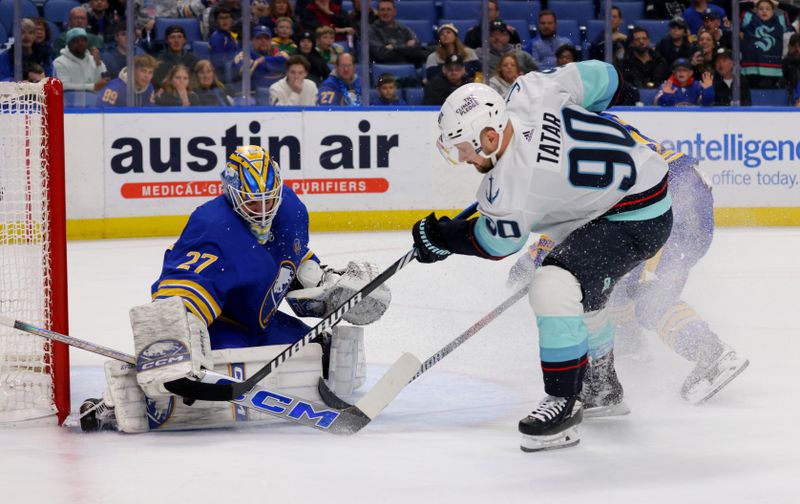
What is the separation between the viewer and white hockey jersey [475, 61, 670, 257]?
312 centimetres

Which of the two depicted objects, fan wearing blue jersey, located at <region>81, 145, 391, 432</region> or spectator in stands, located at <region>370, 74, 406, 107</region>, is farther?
spectator in stands, located at <region>370, 74, 406, 107</region>

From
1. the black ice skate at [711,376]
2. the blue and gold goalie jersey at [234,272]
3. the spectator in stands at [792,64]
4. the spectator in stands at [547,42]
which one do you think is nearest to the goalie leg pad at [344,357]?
the blue and gold goalie jersey at [234,272]

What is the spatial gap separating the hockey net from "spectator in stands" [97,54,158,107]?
3902 millimetres

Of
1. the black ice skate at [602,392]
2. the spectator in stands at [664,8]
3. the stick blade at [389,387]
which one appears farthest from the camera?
the spectator in stands at [664,8]

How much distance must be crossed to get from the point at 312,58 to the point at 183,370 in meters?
5.01

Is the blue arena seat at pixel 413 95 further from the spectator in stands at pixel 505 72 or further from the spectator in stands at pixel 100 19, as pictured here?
the spectator in stands at pixel 100 19

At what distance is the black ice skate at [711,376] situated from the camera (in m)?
3.68

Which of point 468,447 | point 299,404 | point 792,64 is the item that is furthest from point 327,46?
point 468,447

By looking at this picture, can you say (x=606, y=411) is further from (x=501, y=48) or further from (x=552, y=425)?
(x=501, y=48)

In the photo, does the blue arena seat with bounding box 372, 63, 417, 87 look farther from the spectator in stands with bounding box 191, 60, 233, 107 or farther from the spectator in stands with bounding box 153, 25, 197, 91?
the spectator in stands with bounding box 153, 25, 197, 91

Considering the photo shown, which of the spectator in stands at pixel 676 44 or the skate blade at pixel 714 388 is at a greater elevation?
the spectator in stands at pixel 676 44

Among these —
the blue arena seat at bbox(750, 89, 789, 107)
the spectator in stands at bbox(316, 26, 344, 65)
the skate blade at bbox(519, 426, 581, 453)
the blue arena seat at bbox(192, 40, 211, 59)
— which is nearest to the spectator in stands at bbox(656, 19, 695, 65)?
the blue arena seat at bbox(750, 89, 789, 107)

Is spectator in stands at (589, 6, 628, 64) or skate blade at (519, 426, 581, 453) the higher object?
spectator in stands at (589, 6, 628, 64)

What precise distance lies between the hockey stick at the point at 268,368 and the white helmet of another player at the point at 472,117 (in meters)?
0.30
